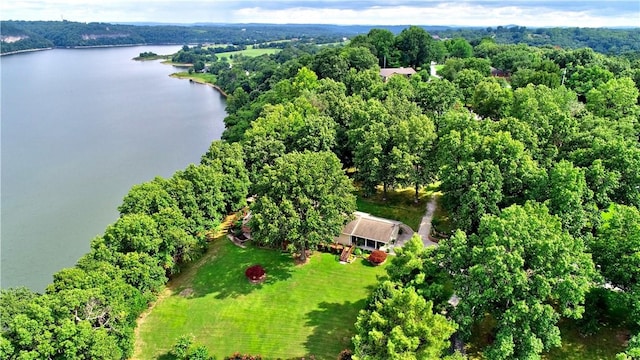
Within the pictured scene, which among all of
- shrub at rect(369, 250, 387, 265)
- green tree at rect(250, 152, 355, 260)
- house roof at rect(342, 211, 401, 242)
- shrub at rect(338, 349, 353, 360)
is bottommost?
shrub at rect(338, 349, 353, 360)

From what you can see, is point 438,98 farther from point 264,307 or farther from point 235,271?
point 264,307

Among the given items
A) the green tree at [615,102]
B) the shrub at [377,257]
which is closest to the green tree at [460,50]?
the green tree at [615,102]

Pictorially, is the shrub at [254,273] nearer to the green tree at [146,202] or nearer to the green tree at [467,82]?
the green tree at [146,202]

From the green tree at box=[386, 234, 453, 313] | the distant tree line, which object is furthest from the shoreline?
the green tree at box=[386, 234, 453, 313]

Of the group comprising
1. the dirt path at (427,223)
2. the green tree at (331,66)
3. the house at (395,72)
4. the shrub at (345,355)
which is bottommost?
the shrub at (345,355)

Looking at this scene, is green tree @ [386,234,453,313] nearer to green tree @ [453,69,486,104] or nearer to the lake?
Answer: the lake

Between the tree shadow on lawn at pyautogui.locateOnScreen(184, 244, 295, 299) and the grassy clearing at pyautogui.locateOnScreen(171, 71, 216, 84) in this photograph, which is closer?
the tree shadow on lawn at pyautogui.locateOnScreen(184, 244, 295, 299)
